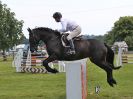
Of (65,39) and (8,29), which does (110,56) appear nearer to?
(65,39)

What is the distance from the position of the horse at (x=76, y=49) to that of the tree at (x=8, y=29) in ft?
196

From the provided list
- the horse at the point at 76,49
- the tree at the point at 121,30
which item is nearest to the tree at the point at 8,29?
the horse at the point at 76,49

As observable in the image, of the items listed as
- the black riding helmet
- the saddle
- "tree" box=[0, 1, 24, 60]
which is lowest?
the saddle

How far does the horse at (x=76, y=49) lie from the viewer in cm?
1154

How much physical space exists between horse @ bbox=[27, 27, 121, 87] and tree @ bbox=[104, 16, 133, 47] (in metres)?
120

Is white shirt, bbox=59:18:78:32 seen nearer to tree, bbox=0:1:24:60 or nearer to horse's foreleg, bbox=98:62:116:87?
horse's foreleg, bbox=98:62:116:87

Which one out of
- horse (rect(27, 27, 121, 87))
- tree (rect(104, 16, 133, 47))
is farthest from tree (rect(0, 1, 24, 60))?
tree (rect(104, 16, 133, 47))

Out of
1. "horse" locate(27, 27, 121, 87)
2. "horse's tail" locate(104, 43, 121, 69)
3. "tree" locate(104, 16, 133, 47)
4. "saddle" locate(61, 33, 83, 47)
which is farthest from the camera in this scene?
"tree" locate(104, 16, 133, 47)

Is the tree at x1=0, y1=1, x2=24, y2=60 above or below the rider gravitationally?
above

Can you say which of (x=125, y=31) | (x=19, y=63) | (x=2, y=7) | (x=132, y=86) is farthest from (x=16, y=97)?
(x=125, y=31)

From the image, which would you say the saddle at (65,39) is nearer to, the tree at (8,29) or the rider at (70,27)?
the rider at (70,27)

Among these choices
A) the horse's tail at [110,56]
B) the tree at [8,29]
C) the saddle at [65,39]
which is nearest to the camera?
the saddle at [65,39]

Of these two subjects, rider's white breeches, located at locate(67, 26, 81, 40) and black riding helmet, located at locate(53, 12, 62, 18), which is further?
rider's white breeches, located at locate(67, 26, 81, 40)

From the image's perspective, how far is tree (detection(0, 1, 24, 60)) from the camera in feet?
236
